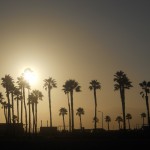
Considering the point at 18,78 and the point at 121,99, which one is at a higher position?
the point at 18,78

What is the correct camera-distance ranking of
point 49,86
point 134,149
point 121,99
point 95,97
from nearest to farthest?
1. point 134,149
2. point 121,99
3. point 95,97
4. point 49,86

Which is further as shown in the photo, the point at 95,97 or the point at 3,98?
the point at 3,98

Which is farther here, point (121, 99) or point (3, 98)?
point (3, 98)

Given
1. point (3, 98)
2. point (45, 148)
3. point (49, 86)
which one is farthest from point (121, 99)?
point (3, 98)

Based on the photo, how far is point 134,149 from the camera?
36.2 metres

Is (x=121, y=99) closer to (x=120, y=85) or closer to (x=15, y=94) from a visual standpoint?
(x=120, y=85)

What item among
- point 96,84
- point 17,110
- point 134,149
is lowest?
point 134,149

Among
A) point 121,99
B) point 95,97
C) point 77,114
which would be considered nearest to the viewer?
point 121,99

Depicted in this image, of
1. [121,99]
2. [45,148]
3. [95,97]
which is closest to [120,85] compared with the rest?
[121,99]

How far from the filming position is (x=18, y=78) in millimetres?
98375

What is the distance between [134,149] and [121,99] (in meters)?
41.0

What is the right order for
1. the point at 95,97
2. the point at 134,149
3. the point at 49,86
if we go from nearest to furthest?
the point at 134,149 < the point at 95,97 < the point at 49,86

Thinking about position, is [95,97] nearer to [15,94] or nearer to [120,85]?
[120,85]

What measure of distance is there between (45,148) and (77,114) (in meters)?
95.9
